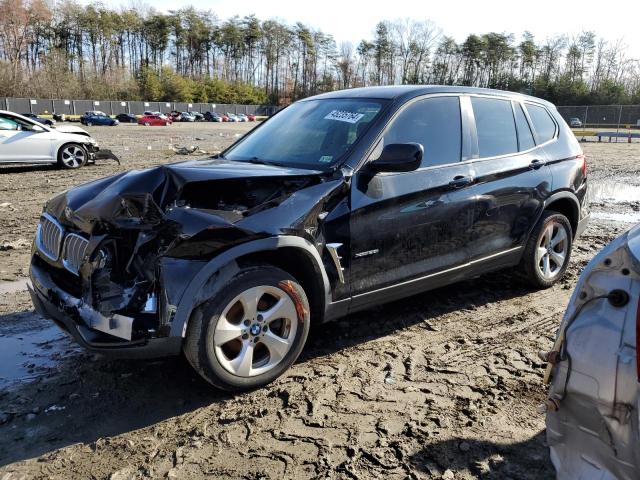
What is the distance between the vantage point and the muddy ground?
270cm

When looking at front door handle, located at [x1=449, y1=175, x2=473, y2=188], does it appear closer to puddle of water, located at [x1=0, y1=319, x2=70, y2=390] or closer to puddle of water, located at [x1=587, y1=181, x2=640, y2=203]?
puddle of water, located at [x1=0, y1=319, x2=70, y2=390]

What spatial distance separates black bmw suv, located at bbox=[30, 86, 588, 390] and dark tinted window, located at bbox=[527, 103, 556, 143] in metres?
0.26

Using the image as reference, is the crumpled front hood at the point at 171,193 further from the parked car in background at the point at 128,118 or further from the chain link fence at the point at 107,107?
the parked car in background at the point at 128,118

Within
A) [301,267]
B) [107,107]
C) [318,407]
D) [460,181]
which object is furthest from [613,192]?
[107,107]

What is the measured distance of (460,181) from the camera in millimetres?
4195

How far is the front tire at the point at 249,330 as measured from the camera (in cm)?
303

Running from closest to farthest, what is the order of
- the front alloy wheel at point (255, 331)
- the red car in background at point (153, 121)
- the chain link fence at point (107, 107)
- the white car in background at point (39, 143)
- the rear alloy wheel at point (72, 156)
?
the front alloy wheel at point (255, 331)
the white car in background at point (39, 143)
the rear alloy wheel at point (72, 156)
the red car in background at point (153, 121)
the chain link fence at point (107, 107)

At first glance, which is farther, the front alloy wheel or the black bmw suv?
the front alloy wheel

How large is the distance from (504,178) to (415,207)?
1.15 meters

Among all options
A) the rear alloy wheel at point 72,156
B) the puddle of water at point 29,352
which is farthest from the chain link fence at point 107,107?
the puddle of water at point 29,352

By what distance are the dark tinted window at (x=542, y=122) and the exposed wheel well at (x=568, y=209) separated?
62cm

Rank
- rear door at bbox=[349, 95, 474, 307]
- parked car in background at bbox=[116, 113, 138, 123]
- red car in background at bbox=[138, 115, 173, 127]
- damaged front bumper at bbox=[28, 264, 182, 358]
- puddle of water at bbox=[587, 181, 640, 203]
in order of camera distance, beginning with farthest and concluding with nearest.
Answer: parked car in background at bbox=[116, 113, 138, 123]
red car in background at bbox=[138, 115, 173, 127]
puddle of water at bbox=[587, 181, 640, 203]
rear door at bbox=[349, 95, 474, 307]
damaged front bumper at bbox=[28, 264, 182, 358]

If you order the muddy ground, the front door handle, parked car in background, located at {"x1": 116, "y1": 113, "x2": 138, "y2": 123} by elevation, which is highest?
parked car in background, located at {"x1": 116, "y1": 113, "x2": 138, "y2": 123}

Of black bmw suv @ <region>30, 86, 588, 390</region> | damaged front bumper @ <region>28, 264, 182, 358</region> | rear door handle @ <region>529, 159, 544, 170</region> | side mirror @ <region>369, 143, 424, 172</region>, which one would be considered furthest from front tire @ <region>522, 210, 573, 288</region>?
damaged front bumper @ <region>28, 264, 182, 358</region>
